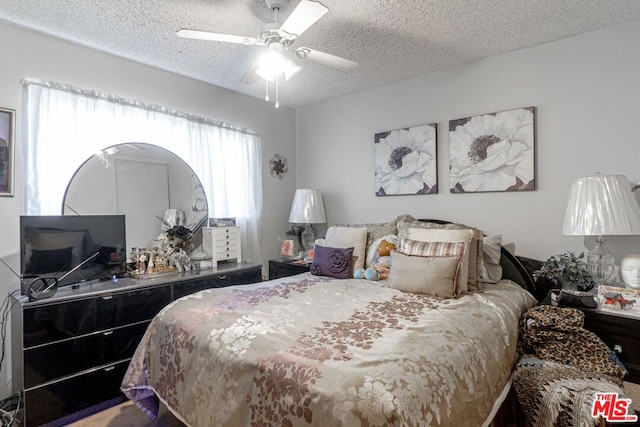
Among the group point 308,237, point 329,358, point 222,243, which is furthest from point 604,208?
point 222,243

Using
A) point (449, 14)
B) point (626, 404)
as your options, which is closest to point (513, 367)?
point (626, 404)

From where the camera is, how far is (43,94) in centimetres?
245

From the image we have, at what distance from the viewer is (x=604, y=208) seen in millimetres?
2061

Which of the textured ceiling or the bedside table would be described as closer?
the textured ceiling

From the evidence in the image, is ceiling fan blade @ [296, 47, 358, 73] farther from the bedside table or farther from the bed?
the bedside table

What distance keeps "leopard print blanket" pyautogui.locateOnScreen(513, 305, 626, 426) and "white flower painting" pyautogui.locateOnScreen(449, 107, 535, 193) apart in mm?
1166

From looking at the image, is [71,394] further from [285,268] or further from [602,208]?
[602,208]

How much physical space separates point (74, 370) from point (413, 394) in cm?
218

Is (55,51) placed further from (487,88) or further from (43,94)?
(487,88)

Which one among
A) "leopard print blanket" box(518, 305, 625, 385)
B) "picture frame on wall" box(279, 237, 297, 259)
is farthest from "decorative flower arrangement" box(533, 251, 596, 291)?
"picture frame on wall" box(279, 237, 297, 259)

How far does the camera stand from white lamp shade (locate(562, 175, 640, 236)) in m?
2.02

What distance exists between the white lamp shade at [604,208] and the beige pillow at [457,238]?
0.63m

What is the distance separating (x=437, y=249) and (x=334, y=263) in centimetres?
88

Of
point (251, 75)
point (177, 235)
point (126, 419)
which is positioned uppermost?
point (251, 75)
